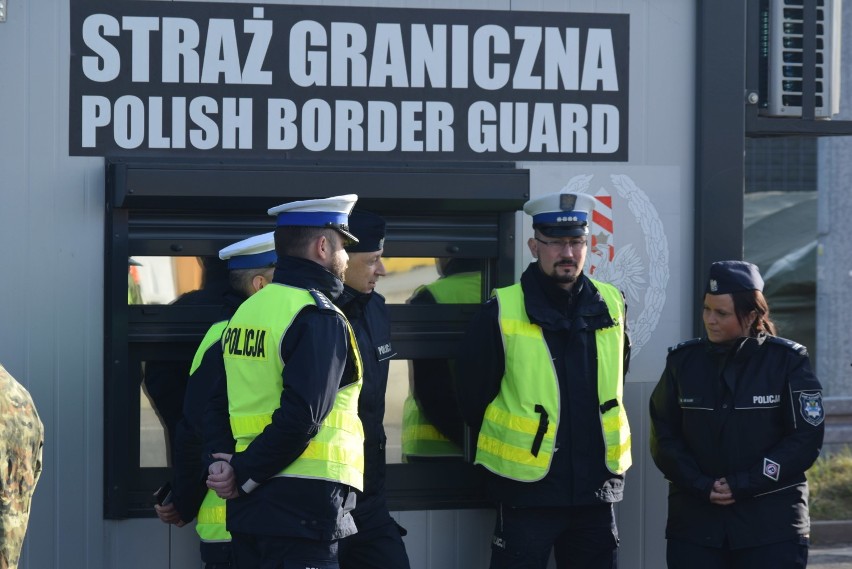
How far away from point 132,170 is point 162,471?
1.26m

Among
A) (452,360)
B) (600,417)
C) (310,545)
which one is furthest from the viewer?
(452,360)

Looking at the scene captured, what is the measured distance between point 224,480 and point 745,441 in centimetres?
209

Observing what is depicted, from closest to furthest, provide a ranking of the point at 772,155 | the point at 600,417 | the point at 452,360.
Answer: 1. the point at 600,417
2. the point at 452,360
3. the point at 772,155

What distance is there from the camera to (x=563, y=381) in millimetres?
5164

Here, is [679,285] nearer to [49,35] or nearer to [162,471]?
[162,471]

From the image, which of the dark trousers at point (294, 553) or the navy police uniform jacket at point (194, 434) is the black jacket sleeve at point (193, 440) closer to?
the navy police uniform jacket at point (194, 434)

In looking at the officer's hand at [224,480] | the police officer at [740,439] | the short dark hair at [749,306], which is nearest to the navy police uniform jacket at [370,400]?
the officer's hand at [224,480]

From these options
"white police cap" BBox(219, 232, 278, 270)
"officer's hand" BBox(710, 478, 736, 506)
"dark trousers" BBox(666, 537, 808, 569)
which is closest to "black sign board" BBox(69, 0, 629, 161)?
"white police cap" BBox(219, 232, 278, 270)

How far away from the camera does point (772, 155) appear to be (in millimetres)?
16703

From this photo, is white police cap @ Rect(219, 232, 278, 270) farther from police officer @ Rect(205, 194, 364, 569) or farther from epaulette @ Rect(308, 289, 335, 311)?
epaulette @ Rect(308, 289, 335, 311)

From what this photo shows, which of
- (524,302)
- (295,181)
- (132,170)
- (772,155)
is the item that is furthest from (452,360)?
(772,155)

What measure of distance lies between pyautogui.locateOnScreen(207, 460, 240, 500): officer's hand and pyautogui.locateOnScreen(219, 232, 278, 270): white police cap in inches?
39.6

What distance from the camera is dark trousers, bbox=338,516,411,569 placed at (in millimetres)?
4980

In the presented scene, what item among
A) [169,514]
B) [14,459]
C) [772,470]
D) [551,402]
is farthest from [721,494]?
[14,459]
